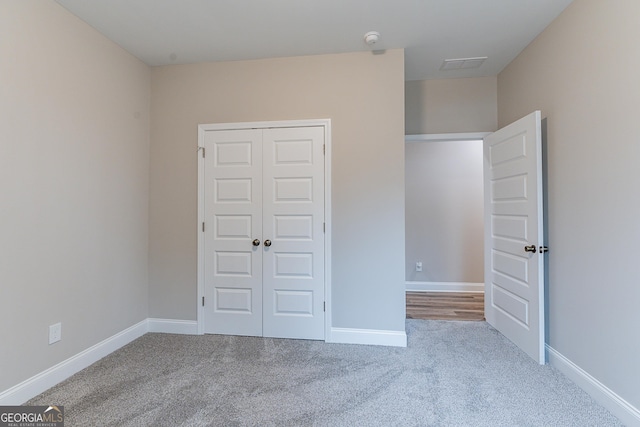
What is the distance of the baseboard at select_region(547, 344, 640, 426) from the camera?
169 centimetres

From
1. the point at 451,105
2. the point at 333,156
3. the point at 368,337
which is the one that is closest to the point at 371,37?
the point at 333,156

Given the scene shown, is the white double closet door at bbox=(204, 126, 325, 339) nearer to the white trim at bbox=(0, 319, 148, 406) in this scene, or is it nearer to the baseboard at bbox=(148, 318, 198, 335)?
the baseboard at bbox=(148, 318, 198, 335)

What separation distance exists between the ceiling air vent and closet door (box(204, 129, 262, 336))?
2042mm

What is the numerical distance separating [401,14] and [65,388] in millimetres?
3640

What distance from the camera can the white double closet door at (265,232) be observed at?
284cm

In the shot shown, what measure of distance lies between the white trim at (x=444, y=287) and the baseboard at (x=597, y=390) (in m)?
2.14

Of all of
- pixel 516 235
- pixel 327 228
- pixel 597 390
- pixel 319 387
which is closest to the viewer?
pixel 597 390

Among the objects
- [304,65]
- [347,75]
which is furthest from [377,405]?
[304,65]

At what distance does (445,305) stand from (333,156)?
2.62m

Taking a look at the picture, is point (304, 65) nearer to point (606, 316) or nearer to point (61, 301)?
point (61, 301)

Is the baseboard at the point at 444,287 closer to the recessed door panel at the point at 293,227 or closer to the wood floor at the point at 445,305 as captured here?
the wood floor at the point at 445,305

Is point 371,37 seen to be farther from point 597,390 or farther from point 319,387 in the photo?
point 597,390

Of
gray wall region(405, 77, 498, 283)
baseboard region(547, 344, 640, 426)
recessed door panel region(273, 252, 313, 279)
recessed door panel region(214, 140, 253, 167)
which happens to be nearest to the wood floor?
gray wall region(405, 77, 498, 283)

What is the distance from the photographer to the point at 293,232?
2871 millimetres
